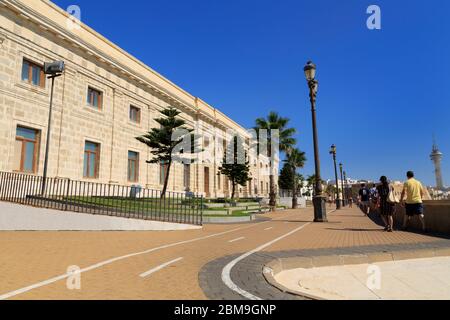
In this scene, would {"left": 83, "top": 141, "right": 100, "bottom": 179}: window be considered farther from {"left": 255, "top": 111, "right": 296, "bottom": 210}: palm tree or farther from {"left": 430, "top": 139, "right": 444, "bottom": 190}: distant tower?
{"left": 430, "top": 139, "right": 444, "bottom": 190}: distant tower

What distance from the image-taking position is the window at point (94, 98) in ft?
70.2

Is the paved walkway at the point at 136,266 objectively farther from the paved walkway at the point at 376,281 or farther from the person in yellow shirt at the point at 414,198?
the person in yellow shirt at the point at 414,198

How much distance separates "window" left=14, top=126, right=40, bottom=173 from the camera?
53.8 ft

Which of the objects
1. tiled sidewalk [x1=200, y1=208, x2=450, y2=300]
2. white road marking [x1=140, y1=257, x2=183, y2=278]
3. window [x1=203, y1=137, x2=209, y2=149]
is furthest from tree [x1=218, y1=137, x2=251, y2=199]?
white road marking [x1=140, y1=257, x2=183, y2=278]

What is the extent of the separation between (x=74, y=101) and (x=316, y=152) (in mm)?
15504

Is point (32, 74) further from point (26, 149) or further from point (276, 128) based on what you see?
point (276, 128)

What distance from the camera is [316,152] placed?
49.0 ft

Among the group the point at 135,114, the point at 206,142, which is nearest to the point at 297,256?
the point at 135,114

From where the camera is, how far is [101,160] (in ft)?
70.6

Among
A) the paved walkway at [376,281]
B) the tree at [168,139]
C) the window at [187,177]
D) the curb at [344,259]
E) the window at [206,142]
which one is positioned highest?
the window at [206,142]

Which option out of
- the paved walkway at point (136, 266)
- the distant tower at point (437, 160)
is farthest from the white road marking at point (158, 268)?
the distant tower at point (437, 160)

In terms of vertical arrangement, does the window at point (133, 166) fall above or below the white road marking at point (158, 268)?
above
